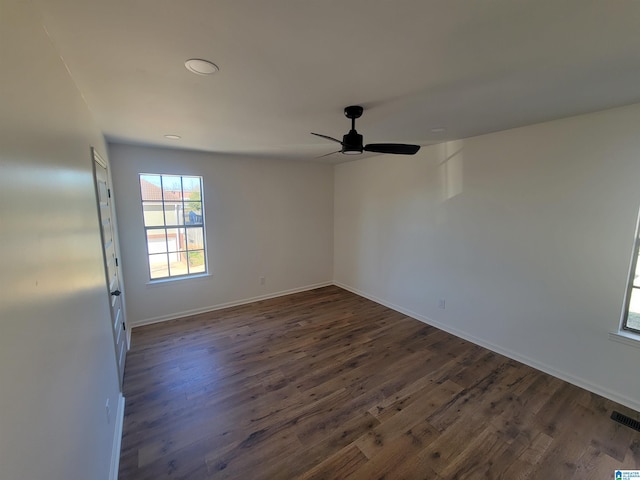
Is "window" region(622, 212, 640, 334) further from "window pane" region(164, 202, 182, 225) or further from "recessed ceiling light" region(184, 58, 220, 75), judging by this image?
"window pane" region(164, 202, 182, 225)

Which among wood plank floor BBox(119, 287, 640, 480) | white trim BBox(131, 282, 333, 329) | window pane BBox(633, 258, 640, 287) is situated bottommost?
wood plank floor BBox(119, 287, 640, 480)

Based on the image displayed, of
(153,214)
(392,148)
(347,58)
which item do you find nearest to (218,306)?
(153,214)

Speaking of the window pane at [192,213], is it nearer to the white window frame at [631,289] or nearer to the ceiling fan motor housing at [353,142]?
the ceiling fan motor housing at [353,142]

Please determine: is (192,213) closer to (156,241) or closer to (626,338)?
(156,241)

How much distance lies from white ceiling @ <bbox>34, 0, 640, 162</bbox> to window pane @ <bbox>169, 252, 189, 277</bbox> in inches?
81.4

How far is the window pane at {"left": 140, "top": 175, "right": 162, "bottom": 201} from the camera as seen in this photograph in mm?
3707

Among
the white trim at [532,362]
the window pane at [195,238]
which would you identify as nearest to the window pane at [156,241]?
the window pane at [195,238]

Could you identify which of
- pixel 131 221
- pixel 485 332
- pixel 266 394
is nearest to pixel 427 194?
pixel 485 332

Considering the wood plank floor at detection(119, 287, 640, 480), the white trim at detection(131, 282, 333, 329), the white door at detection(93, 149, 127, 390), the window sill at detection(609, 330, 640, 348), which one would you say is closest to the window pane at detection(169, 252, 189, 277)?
the white trim at detection(131, 282, 333, 329)

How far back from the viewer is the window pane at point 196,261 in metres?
4.21

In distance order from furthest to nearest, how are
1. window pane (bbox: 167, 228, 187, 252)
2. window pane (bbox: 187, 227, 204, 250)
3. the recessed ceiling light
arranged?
window pane (bbox: 187, 227, 204, 250) → window pane (bbox: 167, 228, 187, 252) → the recessed ceiling light

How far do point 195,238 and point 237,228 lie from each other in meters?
0.66

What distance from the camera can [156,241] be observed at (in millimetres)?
3883

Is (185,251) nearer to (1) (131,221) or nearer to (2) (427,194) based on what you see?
(1) (131,221)
